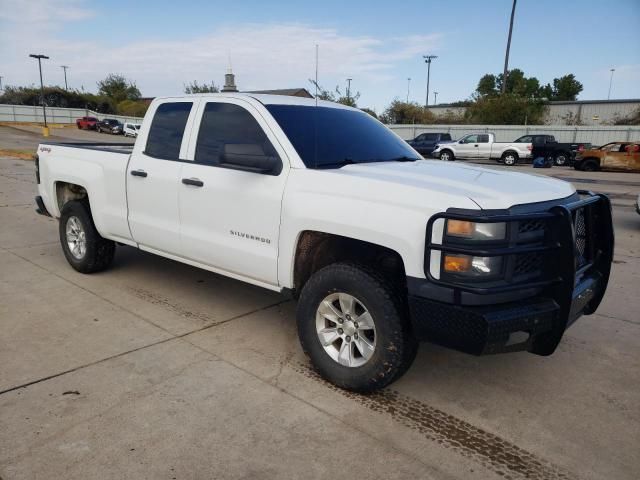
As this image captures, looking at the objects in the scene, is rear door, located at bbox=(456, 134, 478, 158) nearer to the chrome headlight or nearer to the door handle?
the door handle

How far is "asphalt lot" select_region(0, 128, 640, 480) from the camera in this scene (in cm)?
262


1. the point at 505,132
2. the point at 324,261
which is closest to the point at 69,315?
the point at 324,261

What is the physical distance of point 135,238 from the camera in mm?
4801

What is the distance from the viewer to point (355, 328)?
325 centimetres

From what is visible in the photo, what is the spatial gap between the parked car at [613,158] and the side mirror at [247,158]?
23303 mm

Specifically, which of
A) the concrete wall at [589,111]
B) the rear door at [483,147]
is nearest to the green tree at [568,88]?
the concrete wall at [589,111]

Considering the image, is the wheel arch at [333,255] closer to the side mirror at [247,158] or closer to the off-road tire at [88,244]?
the side mirror at [247,158]

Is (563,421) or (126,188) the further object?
(126,188)

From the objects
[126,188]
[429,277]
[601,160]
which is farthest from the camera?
[601,160]

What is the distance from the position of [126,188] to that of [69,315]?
1220 millimetres

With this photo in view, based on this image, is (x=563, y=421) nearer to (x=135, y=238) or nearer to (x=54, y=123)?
(x=135, y=238)

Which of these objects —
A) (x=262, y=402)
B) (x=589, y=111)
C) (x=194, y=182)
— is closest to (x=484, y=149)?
(x=194, y=182)

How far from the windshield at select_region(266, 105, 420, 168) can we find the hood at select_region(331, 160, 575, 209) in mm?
201

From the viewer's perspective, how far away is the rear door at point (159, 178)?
14.2ft
